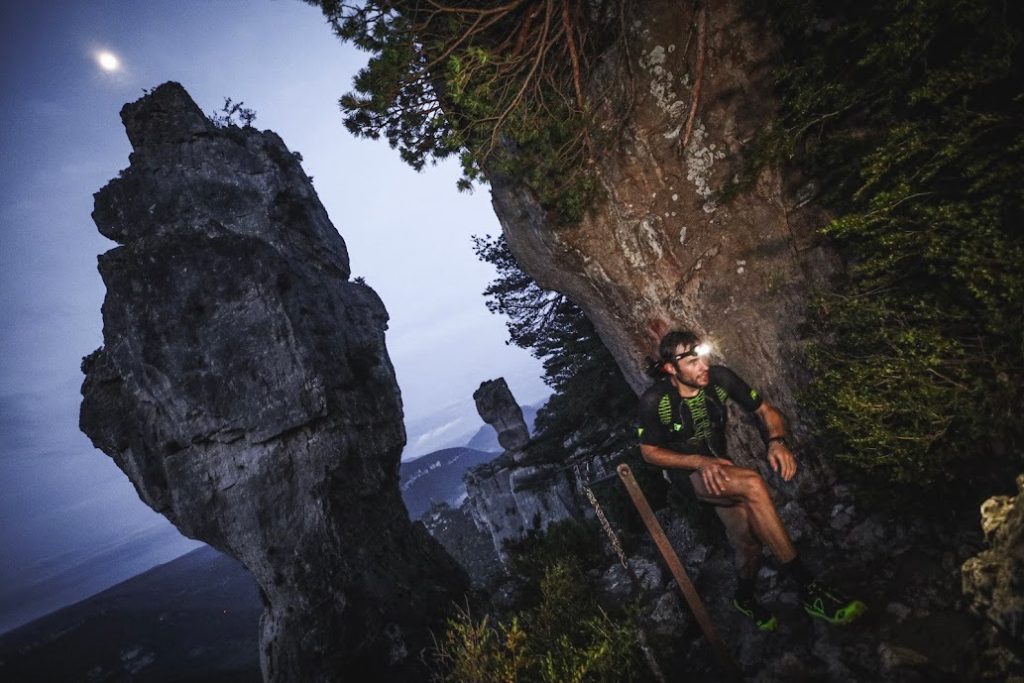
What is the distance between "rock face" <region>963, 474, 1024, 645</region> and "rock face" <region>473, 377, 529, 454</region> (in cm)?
2498

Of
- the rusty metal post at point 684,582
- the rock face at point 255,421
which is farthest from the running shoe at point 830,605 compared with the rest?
the rock face at point 255,421

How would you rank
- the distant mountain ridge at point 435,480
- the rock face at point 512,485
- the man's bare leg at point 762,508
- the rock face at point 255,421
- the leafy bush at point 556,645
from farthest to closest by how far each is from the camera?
1. the distant mountain ridge at point 435,480
2. the rock face at point 512,485
3. the rock face at point 255,421
4. the leafy bush at point 556,645
5. the man's bare leg at point 762,508

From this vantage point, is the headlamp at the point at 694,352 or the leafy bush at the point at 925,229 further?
the headlamp at the point at 694,352

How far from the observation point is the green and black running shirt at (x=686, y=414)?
12.9 ft

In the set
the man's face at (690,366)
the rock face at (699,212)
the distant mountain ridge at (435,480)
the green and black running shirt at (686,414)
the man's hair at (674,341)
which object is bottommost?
the distant mountain ridge at (435,480)

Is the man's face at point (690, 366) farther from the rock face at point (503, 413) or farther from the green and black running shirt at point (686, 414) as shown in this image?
the rock face at point (503, 413)

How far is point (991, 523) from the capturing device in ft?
8.39

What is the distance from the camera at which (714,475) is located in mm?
3436

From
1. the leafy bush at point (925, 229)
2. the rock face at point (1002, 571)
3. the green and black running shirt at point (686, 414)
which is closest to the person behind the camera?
the rock face at point (1002, 571)

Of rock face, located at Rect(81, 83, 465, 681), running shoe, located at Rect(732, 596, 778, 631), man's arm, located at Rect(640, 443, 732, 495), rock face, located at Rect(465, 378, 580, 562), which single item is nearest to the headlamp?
man's arm, located at Rect(640, 443, 732, 495)

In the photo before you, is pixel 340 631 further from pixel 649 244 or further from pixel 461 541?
pixel 461 541

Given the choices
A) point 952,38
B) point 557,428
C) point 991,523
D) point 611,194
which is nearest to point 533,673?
→ point 991,523

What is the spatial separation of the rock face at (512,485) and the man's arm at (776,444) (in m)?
12.1

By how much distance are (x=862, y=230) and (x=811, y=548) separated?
12.9 ft
